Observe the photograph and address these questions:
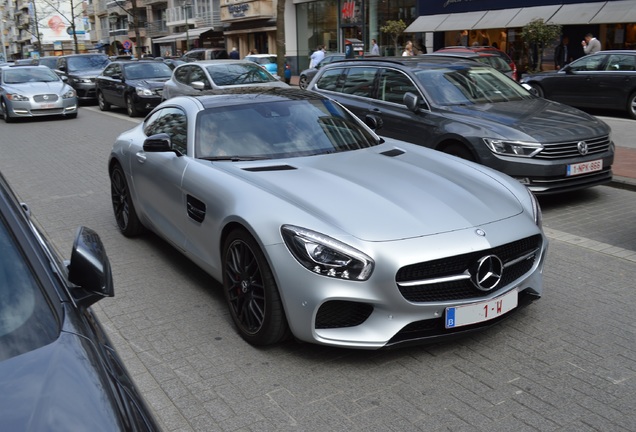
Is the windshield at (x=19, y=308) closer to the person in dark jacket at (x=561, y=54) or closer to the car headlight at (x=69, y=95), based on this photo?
the car headlight at (x=69, y=95)

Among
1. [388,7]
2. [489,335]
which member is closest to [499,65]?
[489,335]

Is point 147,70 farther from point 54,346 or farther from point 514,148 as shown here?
point 54,346

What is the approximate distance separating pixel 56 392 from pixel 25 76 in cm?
2022

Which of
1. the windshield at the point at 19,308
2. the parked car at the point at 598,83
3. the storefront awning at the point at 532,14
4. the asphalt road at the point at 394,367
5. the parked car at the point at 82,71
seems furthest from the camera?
the storefront awning at the point at 532,14

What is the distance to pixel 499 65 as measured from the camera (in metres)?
17.0

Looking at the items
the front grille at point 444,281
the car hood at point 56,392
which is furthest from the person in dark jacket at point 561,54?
the car hood at point 56,392

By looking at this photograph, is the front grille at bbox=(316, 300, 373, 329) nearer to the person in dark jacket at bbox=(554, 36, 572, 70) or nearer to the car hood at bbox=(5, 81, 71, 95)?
the car hood at bbox=(5, 81, 71, 95)

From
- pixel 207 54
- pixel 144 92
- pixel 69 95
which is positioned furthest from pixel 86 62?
pixel 207 54

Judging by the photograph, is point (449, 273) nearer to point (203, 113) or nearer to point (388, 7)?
point (203, 113)

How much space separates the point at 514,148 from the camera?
24.0 feet

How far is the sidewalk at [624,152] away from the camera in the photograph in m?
8.63

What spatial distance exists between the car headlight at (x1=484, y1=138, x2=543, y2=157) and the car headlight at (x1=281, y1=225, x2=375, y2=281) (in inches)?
166

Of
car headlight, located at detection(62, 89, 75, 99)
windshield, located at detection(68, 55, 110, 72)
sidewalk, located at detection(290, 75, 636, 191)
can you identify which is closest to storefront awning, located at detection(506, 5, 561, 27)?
sidewalk, located at detection(290, 75, 636, 191)

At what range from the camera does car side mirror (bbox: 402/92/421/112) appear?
26.9 feet
